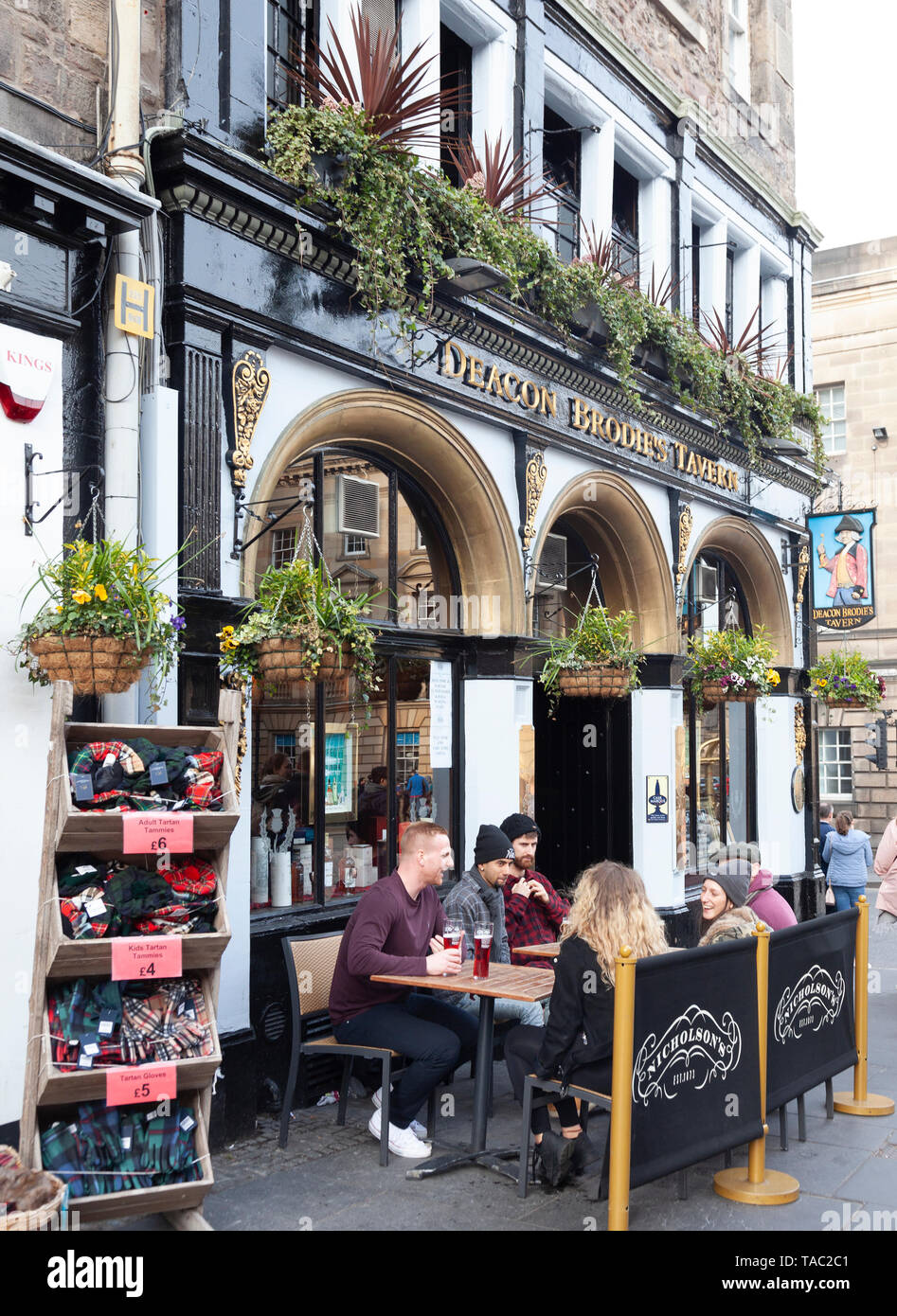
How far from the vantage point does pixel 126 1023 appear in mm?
4695

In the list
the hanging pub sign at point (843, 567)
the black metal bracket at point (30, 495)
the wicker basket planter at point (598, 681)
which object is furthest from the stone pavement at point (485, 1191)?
the hanging pub sign at point (843, 567)

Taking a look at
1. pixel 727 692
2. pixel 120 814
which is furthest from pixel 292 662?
pixel 727 692

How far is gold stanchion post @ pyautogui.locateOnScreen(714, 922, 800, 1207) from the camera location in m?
5.33

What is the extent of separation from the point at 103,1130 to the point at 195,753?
4.76 feet

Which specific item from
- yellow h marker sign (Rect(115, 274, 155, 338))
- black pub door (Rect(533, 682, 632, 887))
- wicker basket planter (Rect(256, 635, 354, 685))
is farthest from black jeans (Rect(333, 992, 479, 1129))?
black pub door (Rect(533, 682, 632, 887))

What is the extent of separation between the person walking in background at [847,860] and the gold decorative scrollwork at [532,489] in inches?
201

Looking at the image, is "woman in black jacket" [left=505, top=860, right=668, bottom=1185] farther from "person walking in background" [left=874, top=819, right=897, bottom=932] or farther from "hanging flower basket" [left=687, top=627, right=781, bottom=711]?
"hanging flower basket" [left=687, top=627, right=781, bottom=711]

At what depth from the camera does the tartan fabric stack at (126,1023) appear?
454cm

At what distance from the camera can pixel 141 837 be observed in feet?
15.0

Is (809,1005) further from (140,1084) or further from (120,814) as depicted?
(120,814)

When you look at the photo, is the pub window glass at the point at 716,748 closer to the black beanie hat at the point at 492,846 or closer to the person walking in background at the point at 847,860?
the person walking in background at the point at 847,860

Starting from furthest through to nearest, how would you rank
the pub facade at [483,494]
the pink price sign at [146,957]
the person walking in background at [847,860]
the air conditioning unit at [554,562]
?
A: the person walking in background at [847,860]
the air conditioning unit at [554,562]
the pub facade at [483,494]
the pink price sign at [146,957]

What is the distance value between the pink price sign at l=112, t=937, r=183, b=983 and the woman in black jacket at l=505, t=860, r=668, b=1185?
161 centimetres
